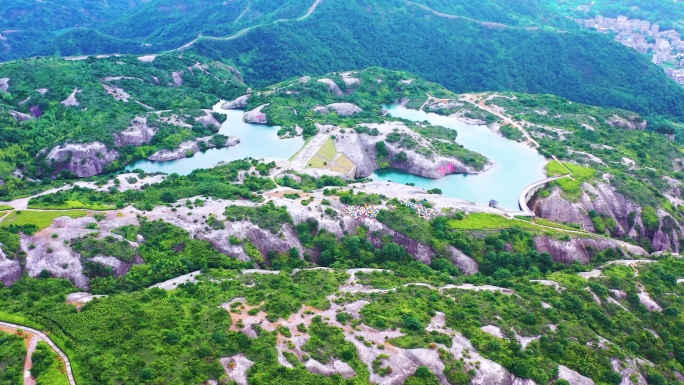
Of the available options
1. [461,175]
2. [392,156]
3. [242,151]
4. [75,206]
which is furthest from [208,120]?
[461,175]

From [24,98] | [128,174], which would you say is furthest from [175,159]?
[24,98]

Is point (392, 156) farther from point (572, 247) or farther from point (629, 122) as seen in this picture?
point (629, 122)

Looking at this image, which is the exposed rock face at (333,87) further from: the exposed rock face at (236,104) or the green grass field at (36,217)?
the green grass field at (36,217)

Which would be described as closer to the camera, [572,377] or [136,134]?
[572,377]

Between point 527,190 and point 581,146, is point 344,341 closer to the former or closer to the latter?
point 527,190

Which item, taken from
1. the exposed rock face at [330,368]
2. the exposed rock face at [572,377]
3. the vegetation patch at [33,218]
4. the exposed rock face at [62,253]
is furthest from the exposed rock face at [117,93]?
the exposed rock face at [572,377]

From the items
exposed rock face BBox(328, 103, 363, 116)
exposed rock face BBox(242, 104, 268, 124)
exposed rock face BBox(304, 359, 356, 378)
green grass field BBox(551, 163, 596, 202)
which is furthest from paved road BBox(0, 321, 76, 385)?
exposed rock face BBox(328, 103, 363, 116)

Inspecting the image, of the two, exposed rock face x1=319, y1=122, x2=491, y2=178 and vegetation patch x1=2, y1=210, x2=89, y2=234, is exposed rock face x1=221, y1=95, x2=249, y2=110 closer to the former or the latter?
exposed rock face x1=319, y1=122, x2=491, y2=178
